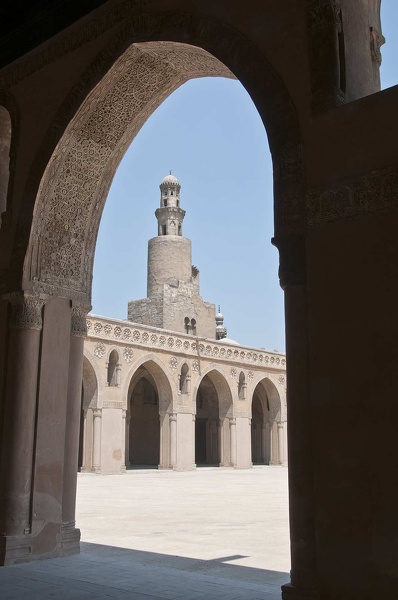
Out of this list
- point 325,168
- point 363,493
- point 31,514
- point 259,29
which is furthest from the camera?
point 31,514

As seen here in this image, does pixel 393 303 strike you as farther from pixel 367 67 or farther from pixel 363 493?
pixel 367 67

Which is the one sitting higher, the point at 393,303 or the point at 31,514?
the point at 393,303

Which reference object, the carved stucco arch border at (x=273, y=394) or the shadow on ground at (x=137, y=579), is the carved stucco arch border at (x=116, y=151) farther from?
the carved stucco arch border at (x=273, y=394)

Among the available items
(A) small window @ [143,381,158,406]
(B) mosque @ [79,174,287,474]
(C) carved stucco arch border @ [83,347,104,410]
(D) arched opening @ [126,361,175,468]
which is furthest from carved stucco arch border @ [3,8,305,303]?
(A) small window @ [143,381,158,406]

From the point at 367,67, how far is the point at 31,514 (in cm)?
511

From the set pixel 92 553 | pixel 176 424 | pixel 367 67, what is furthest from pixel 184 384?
pixel 367 67

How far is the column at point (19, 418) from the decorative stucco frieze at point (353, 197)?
136 inches

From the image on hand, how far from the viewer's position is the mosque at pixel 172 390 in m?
23.8

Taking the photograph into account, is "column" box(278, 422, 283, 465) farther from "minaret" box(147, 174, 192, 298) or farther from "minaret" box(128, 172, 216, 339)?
"minaret" box(147, 174, 192, 298)

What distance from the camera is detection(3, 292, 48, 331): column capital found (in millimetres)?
6785

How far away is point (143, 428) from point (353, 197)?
29.3 m

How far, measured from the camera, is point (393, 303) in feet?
13.4

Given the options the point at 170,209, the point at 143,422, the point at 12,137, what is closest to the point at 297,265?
the point at 12,137

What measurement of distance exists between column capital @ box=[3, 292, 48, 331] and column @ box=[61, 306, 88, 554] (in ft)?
1.69
